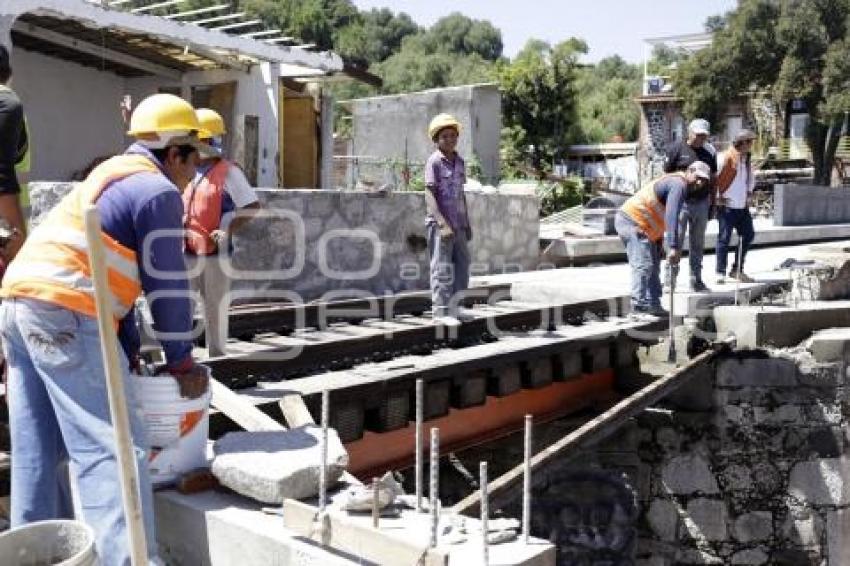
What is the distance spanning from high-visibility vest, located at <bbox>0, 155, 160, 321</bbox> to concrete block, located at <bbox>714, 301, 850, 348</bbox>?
6160mm

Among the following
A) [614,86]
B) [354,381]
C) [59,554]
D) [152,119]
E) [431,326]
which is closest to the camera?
[59,554]

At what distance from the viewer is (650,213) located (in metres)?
7.93

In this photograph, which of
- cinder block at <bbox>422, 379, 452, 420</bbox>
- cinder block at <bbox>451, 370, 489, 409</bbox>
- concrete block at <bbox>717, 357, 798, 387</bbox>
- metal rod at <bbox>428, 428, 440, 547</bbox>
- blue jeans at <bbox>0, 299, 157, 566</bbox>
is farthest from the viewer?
concrete block at <bbox>717, 357, 798, 387</bbox>

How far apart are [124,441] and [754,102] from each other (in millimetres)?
43898

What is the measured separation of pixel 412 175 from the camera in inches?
802

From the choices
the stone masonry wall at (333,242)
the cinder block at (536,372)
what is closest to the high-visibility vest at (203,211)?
the cinder block at (536,372)

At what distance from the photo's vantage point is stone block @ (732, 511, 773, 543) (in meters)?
8.53

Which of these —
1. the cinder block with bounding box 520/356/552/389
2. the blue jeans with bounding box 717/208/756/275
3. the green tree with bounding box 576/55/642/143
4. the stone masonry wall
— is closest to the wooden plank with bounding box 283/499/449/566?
the cinder block with bounding box 520/356/552/389

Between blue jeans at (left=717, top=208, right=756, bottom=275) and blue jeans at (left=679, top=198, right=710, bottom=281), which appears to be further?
blue jeans at (left=717, top=208, right=756, bottom=275)

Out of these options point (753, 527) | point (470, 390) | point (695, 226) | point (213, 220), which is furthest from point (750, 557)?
point (213, 220)

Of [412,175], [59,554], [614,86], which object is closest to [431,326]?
[59,554]

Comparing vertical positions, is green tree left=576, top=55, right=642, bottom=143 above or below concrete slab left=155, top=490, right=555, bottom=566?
above

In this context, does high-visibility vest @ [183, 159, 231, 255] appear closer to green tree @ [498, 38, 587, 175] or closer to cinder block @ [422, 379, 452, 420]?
cinder block @ [422, 379, 452, 420]

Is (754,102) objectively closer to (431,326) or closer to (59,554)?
(431,326)
